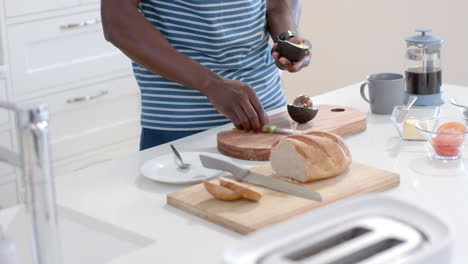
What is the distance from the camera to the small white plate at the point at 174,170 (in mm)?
1456

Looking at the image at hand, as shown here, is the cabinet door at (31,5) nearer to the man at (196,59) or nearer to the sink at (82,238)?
the man at (196,59)

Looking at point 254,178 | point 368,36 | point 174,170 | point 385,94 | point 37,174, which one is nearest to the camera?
point 37,174

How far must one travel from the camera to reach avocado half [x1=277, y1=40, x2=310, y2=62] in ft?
6.17

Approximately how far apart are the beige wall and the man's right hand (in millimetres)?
2089

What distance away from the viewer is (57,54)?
3.28 metres

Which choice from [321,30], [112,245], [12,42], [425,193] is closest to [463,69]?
[321,30]

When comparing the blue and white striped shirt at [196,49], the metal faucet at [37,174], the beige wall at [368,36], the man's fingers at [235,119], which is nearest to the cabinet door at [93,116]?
the beige wall at [368,36]

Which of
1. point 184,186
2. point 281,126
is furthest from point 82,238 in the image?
point 281,126

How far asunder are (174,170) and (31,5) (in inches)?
72.5

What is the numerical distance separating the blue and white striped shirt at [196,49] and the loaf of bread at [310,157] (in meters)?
0.51

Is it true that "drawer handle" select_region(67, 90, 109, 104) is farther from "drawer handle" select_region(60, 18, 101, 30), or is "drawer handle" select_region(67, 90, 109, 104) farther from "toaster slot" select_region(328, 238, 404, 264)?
"toaster slot" select_region(328, 238, 404, 264)

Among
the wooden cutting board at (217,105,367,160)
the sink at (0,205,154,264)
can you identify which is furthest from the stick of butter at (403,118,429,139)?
the sink at (0,205,154,264)

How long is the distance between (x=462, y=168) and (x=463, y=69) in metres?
2.22

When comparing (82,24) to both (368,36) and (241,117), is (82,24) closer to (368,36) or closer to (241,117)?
(368,36)
